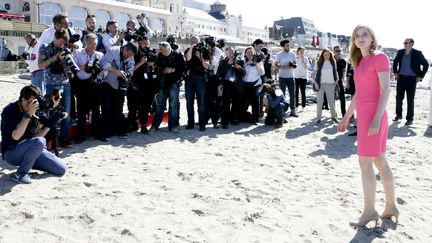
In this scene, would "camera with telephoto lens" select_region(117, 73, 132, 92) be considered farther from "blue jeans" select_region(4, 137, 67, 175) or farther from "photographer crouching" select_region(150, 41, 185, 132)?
"blue jeans" select_region(4, 137, 67, 175)

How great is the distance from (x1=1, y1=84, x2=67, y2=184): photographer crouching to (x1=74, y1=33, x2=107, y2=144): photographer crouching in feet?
5.22

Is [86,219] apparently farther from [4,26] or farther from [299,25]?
[299,25]

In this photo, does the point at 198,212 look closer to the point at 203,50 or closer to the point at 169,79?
the point at 169,79

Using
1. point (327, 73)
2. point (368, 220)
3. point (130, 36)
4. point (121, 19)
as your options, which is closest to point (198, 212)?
point (368, 220)

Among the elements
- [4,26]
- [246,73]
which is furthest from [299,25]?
[246,73]

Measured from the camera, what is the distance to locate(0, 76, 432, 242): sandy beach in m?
3.16

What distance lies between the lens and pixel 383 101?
10.1 feet

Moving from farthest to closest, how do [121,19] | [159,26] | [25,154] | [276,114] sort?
[159,26] < [121,19] < [276,114] < [25,154]

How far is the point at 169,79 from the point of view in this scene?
6.99 metres

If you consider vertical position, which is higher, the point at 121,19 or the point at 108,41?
the point at 121,19

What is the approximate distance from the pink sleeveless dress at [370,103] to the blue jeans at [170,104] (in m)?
4.35

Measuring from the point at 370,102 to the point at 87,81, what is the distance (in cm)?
418

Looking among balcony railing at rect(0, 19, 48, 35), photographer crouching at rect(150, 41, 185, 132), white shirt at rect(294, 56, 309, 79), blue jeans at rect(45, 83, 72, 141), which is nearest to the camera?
blue jeans at rect(45, 83, 72, 141)

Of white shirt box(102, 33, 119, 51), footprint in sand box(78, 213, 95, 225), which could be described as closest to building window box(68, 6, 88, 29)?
white shirt box(102, 33, 119, 51)
